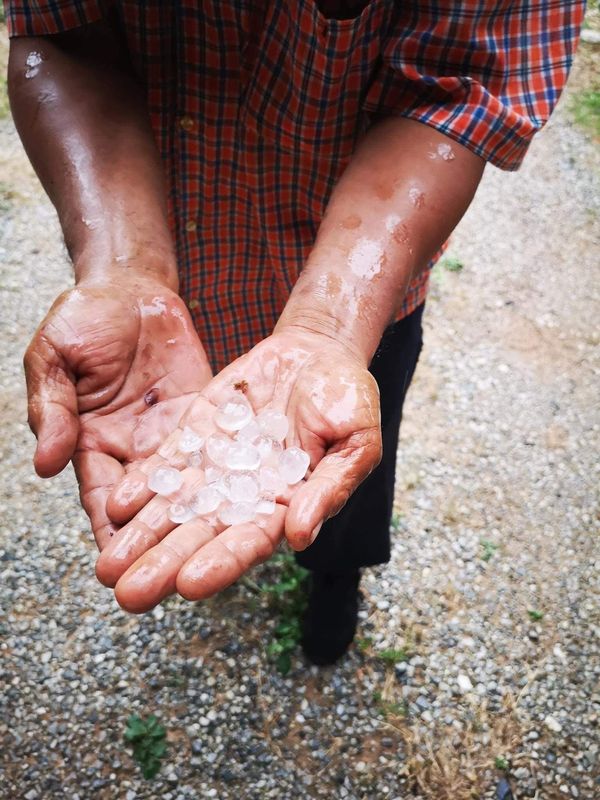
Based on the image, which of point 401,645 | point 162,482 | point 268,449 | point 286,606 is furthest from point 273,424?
point 401,645

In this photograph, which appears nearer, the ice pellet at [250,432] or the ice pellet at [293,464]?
the ice pellet at [293,464]

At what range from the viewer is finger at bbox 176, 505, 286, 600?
→ 1.30 m

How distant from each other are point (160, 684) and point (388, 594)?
1.07m

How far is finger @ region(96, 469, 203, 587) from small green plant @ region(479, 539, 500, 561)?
2.13 meters

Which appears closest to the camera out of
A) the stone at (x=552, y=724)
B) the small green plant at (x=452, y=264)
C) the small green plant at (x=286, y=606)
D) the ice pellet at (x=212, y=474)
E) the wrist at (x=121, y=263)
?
the ice pellet at (x=212, y=474)

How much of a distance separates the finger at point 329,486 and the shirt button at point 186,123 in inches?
41.8

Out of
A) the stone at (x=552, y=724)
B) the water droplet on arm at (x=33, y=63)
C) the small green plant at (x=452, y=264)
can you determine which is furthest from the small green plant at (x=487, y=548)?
the water droplet on arm at (x=33, y=63)

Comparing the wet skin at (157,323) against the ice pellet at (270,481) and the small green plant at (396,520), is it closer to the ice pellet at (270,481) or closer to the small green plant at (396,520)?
the ice pellet at (270,481)

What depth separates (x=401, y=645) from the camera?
9.48ft

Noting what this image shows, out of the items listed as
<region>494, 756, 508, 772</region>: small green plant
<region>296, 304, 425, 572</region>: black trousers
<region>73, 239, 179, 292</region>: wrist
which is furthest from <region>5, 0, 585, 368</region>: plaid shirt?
<region>494, 756, 508, 772</region>: small green plant

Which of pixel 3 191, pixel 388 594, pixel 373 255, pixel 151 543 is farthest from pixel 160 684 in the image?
pixel 3 191

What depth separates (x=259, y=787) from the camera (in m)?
2.48

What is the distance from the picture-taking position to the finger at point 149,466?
4.88 feet

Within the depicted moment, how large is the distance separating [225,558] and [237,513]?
19cm
